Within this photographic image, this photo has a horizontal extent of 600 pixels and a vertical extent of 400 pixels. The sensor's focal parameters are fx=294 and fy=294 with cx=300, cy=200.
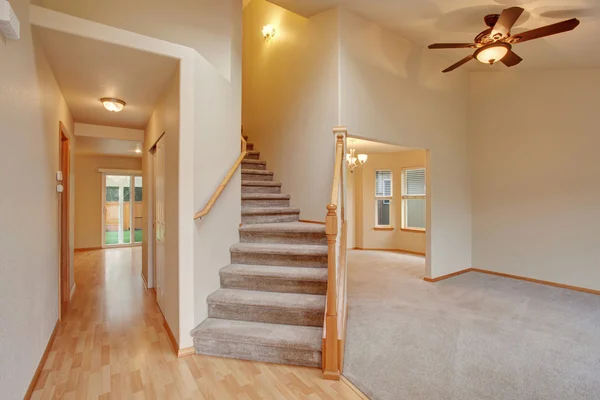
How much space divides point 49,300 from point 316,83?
3.70 m

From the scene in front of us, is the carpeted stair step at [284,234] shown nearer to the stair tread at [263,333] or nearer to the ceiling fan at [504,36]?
the stair tread at [263,333]

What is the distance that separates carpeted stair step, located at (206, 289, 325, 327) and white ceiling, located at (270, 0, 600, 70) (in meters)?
3.39

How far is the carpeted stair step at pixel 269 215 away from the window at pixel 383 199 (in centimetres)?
408

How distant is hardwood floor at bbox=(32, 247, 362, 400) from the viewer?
6.52 feet

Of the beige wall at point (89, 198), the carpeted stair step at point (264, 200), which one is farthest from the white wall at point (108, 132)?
the beige wall at point (89, 198)

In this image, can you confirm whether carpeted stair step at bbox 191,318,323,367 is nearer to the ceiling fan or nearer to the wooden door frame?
the wooden door frame

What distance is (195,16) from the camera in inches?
128

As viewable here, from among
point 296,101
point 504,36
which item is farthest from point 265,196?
point 504,36

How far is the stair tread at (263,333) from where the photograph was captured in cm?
230

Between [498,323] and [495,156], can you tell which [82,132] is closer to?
[498,323]

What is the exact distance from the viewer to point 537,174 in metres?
4.56

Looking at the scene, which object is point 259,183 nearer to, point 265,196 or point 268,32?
point 265,196

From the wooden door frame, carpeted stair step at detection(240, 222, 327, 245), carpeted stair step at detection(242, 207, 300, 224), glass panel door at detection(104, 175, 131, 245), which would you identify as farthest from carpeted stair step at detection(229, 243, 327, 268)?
glass panel door at detection(104, 175, 131, 245)

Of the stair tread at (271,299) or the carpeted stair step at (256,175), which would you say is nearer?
the stair tread at (271,299)
